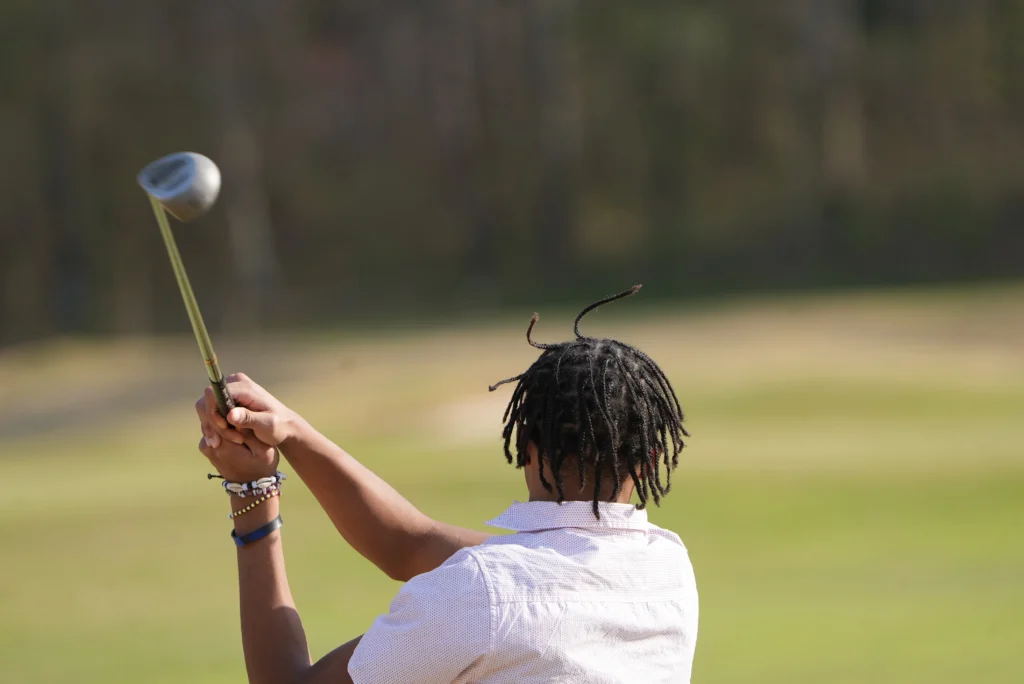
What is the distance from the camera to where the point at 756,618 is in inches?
299

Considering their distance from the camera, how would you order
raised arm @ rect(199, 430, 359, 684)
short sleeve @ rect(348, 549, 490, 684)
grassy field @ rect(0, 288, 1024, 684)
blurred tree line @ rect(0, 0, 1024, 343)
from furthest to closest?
blurred tree line @ rect(0, 0, 1024, 343)
grassy field @ rect(0, 288, 1024, 684)
raised arm @ rect(199, 430, 359, 684)
short sleeve @ rect(348, 549, 490, 684)

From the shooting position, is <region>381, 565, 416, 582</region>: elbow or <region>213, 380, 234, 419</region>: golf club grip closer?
<region>213, 380, 234, 419</region>: golf club grip

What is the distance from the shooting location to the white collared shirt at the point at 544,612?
2121 mm

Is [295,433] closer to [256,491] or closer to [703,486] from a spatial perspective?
[256,491]

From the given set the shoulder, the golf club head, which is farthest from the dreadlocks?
the golf club head

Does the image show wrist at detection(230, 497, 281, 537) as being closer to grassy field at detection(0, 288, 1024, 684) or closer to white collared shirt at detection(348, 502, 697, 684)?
white collared shirt at detection(348, 502, 697, 684)

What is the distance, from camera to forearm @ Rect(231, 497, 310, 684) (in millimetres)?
2297

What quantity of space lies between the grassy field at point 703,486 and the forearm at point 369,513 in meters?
3.82

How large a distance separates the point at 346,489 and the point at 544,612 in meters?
0.58

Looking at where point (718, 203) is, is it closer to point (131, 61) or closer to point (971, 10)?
point (971, 10)

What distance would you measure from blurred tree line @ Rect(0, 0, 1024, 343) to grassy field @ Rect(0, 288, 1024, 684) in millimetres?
10631

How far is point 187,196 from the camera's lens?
2396 millimetres

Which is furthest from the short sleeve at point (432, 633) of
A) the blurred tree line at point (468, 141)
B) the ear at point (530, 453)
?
the blurred tree line at point (468, 141)

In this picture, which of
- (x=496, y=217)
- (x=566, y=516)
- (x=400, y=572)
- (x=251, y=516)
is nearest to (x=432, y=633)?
(x=566, y=516)
